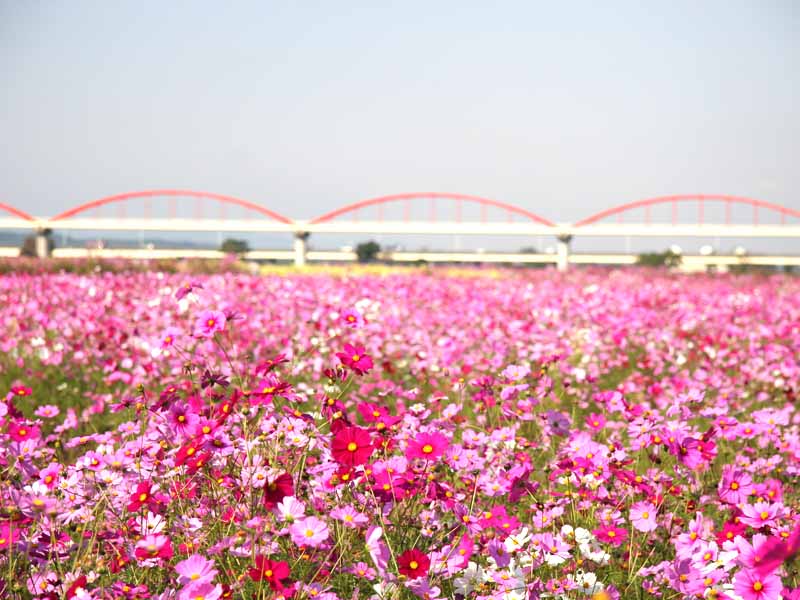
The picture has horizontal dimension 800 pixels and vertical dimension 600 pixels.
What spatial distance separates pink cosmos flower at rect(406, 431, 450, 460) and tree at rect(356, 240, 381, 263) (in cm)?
5341

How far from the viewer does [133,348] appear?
5.84m

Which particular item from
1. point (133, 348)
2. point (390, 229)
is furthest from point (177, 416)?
point (390, 229)

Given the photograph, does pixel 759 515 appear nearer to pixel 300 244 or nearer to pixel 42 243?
pixel 300 244

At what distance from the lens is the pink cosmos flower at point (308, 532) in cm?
166

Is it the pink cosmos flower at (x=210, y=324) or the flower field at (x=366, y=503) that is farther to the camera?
the pink cosmos flower at (x=210, y=324)

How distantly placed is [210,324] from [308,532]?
93cm

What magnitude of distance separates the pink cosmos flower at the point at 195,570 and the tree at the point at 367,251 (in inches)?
2119

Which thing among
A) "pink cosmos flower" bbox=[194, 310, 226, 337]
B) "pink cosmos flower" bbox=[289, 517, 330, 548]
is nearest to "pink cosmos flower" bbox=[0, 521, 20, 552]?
"pink cosmos flower" bbox=[289, 517, 330, 548]

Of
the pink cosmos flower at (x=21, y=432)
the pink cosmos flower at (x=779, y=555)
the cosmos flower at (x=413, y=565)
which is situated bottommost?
the cosmos flower at (x=413, y=565)

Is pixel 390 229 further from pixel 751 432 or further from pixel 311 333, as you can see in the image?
pixel 751 432

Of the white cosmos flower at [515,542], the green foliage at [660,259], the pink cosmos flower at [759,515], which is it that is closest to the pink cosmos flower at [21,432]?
the white cosmos flower at [515,542]

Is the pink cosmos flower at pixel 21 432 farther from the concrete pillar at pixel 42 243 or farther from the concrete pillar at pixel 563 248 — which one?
the concrete pillar at pixel 42 243

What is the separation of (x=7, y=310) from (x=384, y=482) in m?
6.74

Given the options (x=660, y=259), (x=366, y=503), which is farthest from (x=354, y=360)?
(x=660, y=259)
